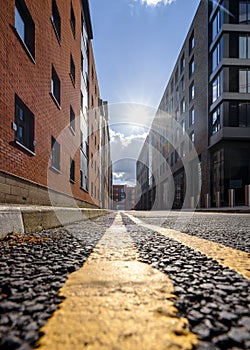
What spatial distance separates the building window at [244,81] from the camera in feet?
69.5

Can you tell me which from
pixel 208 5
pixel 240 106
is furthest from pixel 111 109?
pixel 240 106

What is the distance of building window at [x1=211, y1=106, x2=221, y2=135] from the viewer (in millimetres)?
21734

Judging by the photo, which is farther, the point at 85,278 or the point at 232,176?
the point at 232,176

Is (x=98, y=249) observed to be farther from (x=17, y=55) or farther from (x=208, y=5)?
(x=208, y=5)

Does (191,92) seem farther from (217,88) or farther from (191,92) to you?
(217,88)

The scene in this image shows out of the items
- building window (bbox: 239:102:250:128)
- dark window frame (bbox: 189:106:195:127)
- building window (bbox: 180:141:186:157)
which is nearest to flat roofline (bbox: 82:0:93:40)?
building window (bbox: 239:102:250:128)

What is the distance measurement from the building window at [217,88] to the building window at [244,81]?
4.98 ft

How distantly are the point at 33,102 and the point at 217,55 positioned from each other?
2047 cm

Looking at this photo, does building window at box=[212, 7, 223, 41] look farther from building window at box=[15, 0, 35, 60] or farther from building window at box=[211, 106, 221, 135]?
building window at box=[15, 0, 35, 60]

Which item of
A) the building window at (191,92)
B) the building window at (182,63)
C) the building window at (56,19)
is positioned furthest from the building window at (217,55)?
the building window at (56,19)

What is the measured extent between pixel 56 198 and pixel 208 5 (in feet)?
81.8

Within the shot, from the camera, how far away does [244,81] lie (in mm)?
21250

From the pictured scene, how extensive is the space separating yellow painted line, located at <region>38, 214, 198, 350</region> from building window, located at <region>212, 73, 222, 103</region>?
23.1 metres

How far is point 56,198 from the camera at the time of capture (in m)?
8.48
